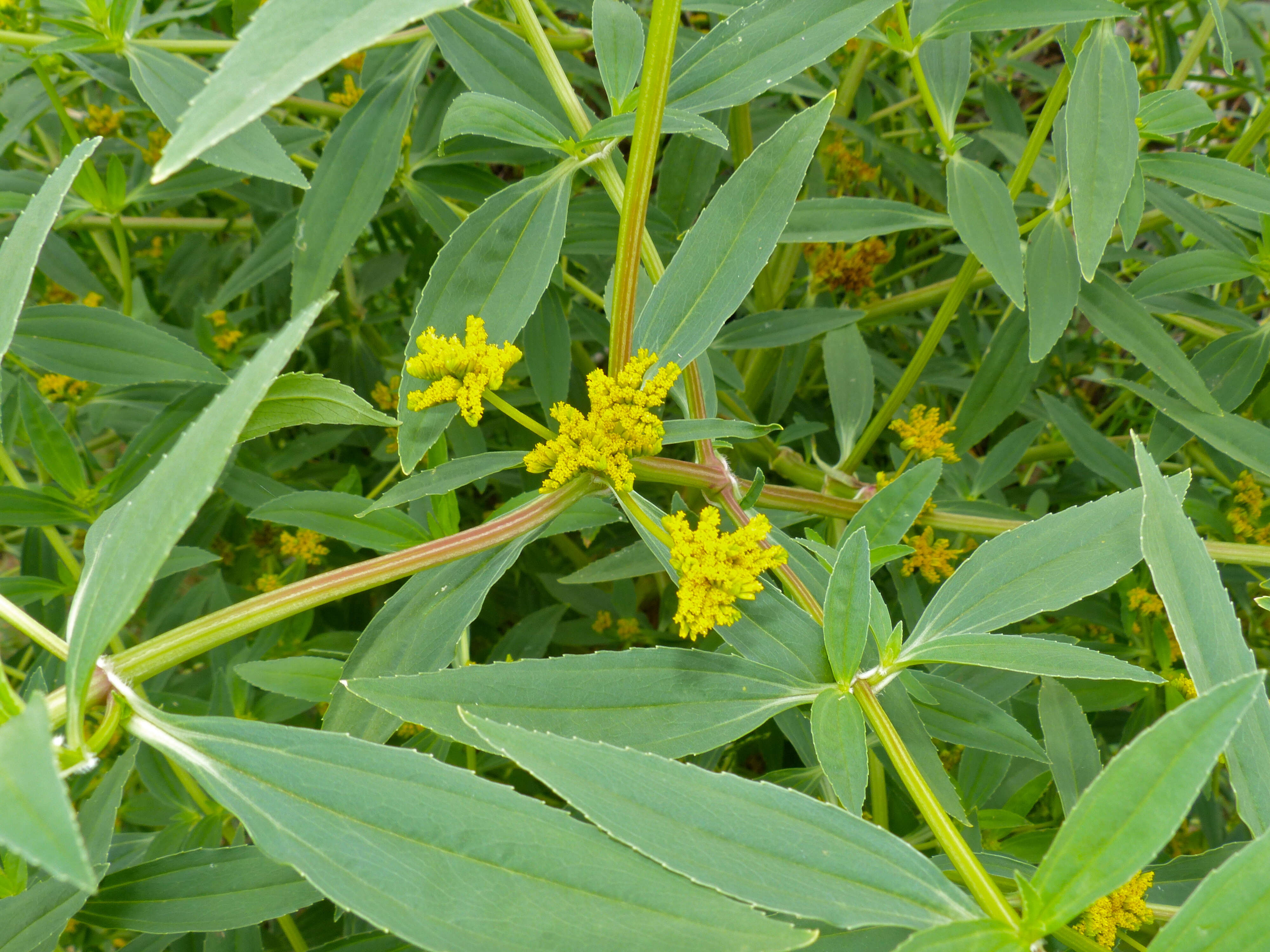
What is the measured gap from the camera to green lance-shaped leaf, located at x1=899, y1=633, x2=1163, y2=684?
0.65 meters

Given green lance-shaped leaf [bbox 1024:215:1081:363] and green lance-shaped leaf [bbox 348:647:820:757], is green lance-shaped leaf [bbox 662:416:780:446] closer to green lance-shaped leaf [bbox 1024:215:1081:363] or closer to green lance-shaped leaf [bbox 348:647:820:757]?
green lance-shaped leaf [bbox 348:647:820:757]

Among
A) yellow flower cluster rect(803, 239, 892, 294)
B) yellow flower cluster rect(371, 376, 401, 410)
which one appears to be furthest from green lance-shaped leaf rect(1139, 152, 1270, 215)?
yellow flower cluster rect(371, 376, 401, 410)

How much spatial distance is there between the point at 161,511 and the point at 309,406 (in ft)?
0.60

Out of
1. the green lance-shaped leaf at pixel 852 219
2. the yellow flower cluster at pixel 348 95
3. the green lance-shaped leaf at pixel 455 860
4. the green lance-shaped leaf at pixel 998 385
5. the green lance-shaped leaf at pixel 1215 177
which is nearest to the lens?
the green lance-shaped leaf at pixel 455 860

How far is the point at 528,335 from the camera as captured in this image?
1.29 m

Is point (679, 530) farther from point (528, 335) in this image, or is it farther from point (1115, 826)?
point (528, 335)

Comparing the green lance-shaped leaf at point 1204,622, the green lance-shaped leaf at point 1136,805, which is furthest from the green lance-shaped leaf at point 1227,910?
the green lance-shaped leaf at point 1204,622

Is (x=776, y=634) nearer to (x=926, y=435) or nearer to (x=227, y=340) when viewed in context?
(x=926, y=435)

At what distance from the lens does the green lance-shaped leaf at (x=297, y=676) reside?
100 cm

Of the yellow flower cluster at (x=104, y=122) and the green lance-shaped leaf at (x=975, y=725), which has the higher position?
the yellow flower cluster at (x=104, y=122)

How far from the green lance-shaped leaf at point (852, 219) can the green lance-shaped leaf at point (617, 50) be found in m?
0.33

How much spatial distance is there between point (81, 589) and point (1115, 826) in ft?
2.12

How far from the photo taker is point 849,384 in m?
1.38

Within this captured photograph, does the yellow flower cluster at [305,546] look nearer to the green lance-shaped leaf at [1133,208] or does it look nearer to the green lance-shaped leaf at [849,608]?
the green lance-shaped leaf at [849,608]
